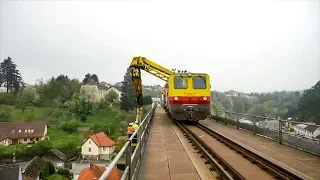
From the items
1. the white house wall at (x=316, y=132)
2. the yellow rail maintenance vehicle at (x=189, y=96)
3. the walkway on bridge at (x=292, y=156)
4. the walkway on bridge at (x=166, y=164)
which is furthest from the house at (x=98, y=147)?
the white house wall at (x=316, y=132)

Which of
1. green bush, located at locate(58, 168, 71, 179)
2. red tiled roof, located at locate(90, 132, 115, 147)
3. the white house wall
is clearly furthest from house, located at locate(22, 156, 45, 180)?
the white house wall

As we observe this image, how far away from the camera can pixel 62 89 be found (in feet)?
257

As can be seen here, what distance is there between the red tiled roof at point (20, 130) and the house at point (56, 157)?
6.42 metres

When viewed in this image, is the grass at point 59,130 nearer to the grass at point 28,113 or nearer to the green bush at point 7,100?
the grass at point 28,113

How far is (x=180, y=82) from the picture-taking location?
1831 cm

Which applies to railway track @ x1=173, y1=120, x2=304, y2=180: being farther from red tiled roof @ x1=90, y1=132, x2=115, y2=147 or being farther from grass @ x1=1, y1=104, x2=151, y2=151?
grass @ x1=1, y1=104, x2=151, y2=151

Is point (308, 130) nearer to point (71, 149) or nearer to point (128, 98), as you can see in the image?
point (71, 149)

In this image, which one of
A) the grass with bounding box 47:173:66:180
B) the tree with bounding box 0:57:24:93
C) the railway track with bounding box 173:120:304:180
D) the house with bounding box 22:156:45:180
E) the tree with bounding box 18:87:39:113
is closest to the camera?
the railway track with bounding box 173:120:304:180

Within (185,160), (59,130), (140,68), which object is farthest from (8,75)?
(185,160)

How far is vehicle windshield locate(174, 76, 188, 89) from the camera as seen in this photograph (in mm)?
18234

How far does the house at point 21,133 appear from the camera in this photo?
46.0 meters

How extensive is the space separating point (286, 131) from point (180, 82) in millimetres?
8764

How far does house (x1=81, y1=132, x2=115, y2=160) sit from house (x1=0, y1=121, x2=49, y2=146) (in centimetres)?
1015

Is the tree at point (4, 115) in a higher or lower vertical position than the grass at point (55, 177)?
higher
